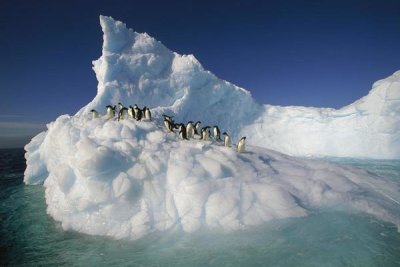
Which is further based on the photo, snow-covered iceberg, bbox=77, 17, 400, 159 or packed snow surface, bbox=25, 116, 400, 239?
snow-covered iceberg, bbox=77, 17, 400, 159

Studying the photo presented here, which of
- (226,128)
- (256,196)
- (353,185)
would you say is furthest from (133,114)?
(226,128)

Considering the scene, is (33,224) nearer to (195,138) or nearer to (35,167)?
(195,138)

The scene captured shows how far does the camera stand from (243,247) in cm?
648

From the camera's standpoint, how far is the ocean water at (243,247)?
6.01 metres

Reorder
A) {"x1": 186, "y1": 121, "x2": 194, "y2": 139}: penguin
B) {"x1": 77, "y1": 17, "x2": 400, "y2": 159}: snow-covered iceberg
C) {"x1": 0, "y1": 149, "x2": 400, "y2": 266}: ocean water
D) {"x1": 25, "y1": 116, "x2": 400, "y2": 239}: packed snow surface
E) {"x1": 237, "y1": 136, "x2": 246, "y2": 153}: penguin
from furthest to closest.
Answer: {"x1": 77, "y1": 17, "x2": 400, "y2": 159}: snow-covered iceberg < {"x1": 186, "y1": 121, "x2": 194, "y2": 139}: penguin < {"x1": 237, "y1": 136, "x2": 246, "y2": 153}: penguin < {"x1": 25, "y1": 116, "x2": 400, "y2": 239}: packed snow surface < {"x1": 0, "y1": 149, "x2": 400, "y2": 266}: ocean water

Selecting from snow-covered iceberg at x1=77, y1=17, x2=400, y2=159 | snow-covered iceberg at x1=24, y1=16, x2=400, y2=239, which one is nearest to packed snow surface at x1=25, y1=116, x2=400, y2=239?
snow-covered iceberg at x1=24, y1=16, x2=400, y2=239

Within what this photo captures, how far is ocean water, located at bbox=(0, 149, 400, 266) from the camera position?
6008 mm

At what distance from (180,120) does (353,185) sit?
48.3 ft

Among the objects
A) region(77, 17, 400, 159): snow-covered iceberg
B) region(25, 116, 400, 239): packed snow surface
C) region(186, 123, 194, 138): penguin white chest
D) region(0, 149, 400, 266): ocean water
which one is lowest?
region(0, 149, 400, 266): ocean water

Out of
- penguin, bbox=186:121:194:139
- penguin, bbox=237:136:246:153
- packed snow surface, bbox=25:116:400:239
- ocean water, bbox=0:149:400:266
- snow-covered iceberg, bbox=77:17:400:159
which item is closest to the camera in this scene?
ocean water, bbox=0:149:400:266

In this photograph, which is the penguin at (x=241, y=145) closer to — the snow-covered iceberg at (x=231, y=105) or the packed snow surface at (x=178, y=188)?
the packed snow surface at (x=178, y=188)

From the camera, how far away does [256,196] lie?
7855mm

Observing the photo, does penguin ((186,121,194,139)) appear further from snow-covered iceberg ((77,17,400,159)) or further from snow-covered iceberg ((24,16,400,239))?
snow-covered iceberg ((77,17,400,159))

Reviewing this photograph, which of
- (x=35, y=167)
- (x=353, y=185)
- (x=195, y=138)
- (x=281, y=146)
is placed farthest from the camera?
(x=281, y=146)
